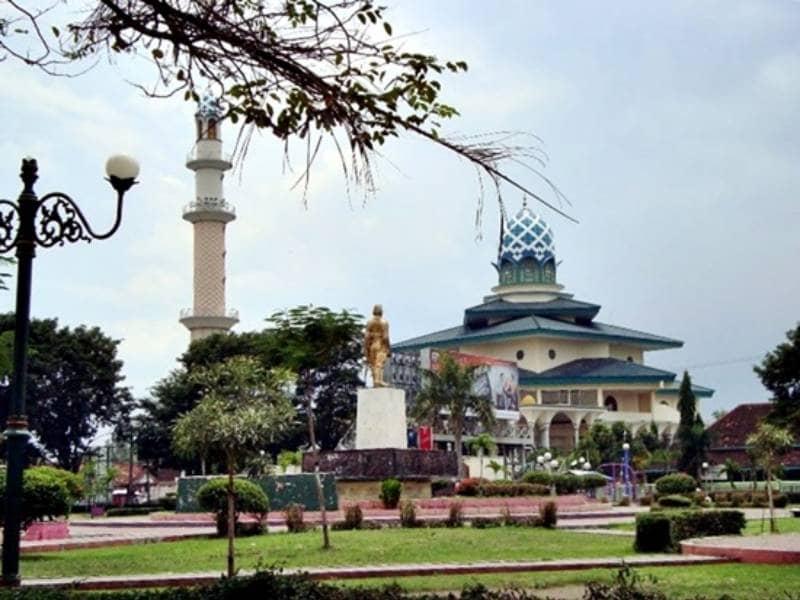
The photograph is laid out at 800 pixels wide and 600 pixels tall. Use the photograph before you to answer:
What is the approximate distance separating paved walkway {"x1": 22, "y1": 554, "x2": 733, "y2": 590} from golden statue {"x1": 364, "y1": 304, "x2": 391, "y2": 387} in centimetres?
1758

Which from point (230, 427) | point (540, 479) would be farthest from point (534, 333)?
point (230, 427)

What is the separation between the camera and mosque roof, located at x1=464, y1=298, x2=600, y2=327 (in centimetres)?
8388

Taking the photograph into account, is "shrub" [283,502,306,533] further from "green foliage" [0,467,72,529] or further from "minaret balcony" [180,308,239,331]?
"minaret balcony" [180,308,239,331]

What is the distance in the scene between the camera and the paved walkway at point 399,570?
43.7 feet

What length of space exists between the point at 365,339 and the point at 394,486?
458 cm

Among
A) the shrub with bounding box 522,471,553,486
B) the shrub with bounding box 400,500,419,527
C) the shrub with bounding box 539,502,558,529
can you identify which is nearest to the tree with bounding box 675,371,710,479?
the shrub with bounding box 522,471,553,486

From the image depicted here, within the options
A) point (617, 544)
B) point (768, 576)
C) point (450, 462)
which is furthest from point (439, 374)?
point (768, 576)

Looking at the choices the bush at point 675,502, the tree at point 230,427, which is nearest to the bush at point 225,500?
the tree at point 230,427

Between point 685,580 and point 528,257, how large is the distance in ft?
241

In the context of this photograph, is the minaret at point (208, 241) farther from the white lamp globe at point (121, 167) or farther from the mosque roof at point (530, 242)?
the white lamp globe at point (121, 167)

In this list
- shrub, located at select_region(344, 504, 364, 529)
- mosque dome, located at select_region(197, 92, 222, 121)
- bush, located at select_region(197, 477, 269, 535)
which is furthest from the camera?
shrub, located at select_region(344, 504, 364, 529)

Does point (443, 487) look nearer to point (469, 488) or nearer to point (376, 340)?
point (469, 488)

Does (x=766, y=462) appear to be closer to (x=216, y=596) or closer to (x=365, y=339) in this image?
(x=365, y=339)

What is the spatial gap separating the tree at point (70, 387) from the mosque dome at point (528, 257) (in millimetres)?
35424
